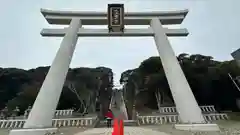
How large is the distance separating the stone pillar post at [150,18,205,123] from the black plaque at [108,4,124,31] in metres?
1.82

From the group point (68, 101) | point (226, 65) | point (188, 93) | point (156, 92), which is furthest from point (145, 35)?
point (68, 101)

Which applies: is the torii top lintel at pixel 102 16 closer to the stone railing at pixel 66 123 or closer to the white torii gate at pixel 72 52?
the white torii gate at pixel 72 52

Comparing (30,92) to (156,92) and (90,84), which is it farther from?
(156,92)

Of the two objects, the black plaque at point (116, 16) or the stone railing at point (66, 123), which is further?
the black plaque at point (116, 16)

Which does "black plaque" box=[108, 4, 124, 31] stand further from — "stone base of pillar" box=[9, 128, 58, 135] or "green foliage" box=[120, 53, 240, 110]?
"green foliage" box=[120, 53, 240, 110]

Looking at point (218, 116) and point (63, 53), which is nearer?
point (63, 53)

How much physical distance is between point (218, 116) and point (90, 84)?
11.0 meters

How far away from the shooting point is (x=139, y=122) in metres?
8.98

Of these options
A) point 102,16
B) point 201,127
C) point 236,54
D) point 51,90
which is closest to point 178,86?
point 201,127

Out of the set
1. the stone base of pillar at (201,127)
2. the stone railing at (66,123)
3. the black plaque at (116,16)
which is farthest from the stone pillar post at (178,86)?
the stone railing at (66,123)

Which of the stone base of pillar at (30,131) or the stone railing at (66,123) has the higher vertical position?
the stone railing at (66,123)

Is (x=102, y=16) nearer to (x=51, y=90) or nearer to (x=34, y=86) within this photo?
(x=51, y=90)

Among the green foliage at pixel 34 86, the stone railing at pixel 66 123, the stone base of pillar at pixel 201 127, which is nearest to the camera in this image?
the stone base of pillar at pixel 201 127

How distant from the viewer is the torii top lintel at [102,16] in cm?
1024
